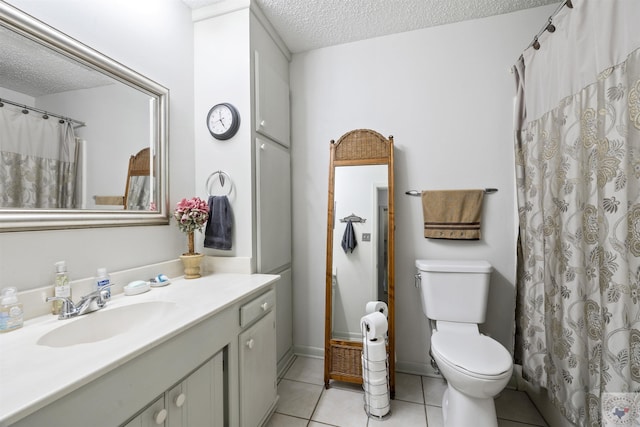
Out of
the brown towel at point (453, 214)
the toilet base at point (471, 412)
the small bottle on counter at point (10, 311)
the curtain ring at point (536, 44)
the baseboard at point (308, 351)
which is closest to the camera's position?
the small bottle on counter at point (10, 311)

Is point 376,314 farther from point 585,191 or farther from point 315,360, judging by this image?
point 585,191

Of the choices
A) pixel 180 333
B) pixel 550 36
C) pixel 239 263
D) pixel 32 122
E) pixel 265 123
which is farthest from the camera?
pixel 265 123

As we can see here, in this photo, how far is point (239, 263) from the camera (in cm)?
167

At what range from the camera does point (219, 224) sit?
1.66 metres

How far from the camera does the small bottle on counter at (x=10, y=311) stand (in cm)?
88

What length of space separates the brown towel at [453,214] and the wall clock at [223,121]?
1361mm

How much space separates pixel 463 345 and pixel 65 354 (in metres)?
1.65

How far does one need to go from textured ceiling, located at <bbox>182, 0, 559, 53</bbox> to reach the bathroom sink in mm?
1830

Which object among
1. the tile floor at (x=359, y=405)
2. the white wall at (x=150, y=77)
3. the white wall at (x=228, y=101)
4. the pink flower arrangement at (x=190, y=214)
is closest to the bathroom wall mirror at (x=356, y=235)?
the tile floor at (x=359, y=405)

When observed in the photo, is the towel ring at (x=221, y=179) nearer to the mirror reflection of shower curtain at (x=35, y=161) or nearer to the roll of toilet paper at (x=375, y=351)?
the mirror reflection of shower curtain at (x=35, y=161)

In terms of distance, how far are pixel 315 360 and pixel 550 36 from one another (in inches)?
99.2

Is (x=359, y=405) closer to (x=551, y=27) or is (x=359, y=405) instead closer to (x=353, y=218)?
(x=353, y=218)

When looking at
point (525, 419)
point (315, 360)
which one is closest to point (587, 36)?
point (525, 419)

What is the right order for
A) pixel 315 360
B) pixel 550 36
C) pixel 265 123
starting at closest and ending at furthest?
pixel 550 36 < pixel 265 123 < pixel 315 360
